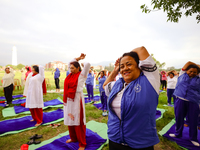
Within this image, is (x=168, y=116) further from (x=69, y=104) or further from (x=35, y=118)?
(x=35, y=118)

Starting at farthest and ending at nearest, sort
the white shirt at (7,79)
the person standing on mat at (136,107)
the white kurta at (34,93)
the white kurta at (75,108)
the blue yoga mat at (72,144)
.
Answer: the white shirt at (7,79), the white kurta at (34,93), the blue yoga mat at (72,144), the white kurta at (75,108), the person standing on mat at (136,107)

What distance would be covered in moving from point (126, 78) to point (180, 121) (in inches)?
128

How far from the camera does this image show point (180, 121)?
11.0ft

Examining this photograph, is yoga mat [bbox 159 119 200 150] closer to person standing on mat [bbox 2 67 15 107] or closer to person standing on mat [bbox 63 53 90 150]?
person standing on mat [bbox 63 53 90 150]

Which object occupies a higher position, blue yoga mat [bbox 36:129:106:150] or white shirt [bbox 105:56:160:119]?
white shirt [bbox 105:56:160:119]

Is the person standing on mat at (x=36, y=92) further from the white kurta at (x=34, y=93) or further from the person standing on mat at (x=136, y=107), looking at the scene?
the person standing on mat at (x=136, y=107)

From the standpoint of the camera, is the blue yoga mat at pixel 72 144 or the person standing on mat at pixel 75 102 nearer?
the person standing on mat at pixel 75 102

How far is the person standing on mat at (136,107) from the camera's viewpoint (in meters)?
1.19

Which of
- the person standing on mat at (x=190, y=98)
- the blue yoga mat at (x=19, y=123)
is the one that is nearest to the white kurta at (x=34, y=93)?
the blue yoga mat at (x=19, y=123)

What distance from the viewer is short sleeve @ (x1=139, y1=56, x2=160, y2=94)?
4.07 ft

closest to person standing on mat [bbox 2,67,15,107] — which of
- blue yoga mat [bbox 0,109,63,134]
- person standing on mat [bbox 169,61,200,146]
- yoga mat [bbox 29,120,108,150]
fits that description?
blue yoga mat [bbox 0,109,63,134]

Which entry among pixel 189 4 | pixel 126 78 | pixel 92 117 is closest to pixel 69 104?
pixel 126 78

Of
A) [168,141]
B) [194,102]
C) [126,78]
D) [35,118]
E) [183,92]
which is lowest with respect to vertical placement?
[168,141]

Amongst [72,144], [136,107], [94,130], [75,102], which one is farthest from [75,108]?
[136,107]
